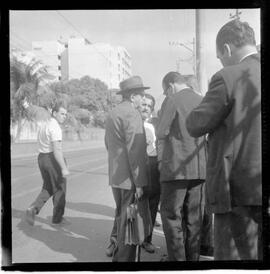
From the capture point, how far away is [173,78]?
273 centimetres

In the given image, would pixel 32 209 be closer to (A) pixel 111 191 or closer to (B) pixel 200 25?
(A) pixel 111 191

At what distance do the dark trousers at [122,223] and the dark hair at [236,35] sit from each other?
52.1 inches

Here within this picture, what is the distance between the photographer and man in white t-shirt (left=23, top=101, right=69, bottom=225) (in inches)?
110

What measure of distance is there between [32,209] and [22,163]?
0.39m

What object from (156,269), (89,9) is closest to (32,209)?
(156,269)

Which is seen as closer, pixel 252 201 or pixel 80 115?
pixel 252 201

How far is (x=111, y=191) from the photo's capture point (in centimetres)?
280

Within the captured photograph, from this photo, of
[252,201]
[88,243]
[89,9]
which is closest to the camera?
[252,201]

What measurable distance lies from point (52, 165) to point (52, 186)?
18cm

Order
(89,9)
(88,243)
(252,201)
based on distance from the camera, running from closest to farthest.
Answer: (252,201) < (89,9) < (88,243)

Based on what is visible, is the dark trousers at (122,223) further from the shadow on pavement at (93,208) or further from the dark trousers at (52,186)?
the dark trousers at (52,186)

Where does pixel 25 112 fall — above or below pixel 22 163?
above

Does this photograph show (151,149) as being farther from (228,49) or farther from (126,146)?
(228,49)

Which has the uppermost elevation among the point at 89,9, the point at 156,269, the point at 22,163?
the point at 89,9
